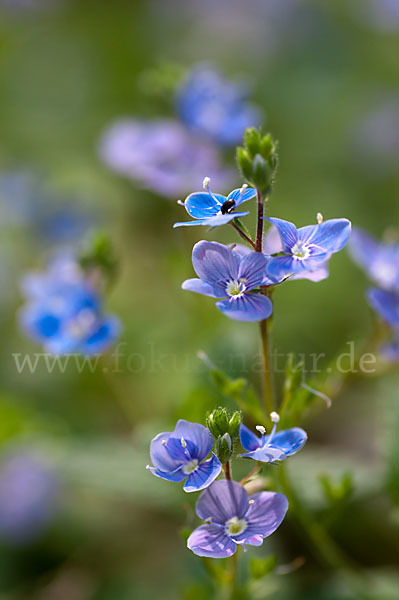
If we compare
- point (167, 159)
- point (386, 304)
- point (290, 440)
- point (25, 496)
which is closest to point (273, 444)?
point (290, 440)

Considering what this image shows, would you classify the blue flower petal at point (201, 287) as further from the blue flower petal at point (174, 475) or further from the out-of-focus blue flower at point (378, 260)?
the out-of-focus blue flower at point (378, 260)

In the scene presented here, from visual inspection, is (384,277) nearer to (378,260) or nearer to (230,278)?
(378,260)

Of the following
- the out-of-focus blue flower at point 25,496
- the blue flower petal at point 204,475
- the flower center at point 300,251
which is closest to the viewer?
the blue flower petal at point 204,475

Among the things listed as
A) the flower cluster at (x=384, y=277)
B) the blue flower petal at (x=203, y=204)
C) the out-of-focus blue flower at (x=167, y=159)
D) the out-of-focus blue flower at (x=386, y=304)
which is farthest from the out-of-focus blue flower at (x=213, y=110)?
the blue flower petal at (x=203, y=204)

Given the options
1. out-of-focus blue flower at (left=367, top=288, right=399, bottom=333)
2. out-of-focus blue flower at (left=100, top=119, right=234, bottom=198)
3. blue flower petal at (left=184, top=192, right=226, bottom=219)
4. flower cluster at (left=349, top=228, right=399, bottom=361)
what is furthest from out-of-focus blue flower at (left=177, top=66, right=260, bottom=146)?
blue flower petal at (left=184, top=192, right=226, bottom=219)

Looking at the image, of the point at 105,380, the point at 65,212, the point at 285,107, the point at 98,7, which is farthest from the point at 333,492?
the point at 98,7

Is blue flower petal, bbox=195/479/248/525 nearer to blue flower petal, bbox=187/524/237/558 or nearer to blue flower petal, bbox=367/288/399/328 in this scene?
blue flower petal, bbox=187/524/237/558
